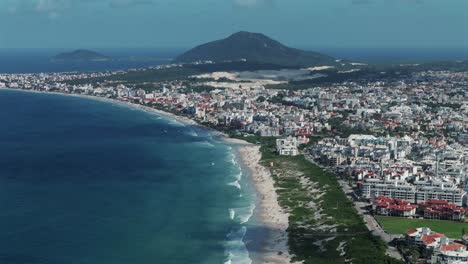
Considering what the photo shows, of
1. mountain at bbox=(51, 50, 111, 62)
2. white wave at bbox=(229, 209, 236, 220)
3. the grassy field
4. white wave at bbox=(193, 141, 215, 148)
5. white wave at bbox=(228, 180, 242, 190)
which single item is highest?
mountain at bbox=(51, 50, 111, 62)

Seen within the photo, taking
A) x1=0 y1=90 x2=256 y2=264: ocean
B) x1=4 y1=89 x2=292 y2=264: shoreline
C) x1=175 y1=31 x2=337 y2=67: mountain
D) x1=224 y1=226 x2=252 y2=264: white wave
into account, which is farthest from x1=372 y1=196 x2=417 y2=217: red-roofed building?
x1=175 y1=31 x2=337 y2=67: mountain

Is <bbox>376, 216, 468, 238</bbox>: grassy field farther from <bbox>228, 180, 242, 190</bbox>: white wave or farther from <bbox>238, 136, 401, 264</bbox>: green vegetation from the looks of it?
<bbox>228, 180, 242, 190</bbox>: white wave

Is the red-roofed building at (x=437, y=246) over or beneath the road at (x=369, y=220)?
over

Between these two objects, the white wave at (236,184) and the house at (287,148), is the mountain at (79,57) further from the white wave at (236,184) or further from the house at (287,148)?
the white wave at (236,184)

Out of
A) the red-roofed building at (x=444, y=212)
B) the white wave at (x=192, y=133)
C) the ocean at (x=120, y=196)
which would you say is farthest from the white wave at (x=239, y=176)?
the white wave at (x=192, y=133)

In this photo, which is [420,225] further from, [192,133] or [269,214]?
[192,133]
